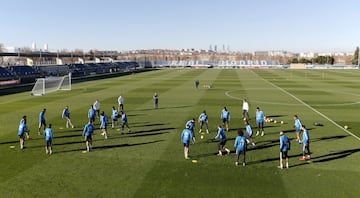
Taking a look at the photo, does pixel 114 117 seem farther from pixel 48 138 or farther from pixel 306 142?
pixel 306 142

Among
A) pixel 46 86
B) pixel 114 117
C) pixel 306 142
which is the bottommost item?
pixel 306 142

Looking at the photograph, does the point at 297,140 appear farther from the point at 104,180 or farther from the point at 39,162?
the point at 39,162

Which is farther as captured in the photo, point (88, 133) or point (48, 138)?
point (88, 133)

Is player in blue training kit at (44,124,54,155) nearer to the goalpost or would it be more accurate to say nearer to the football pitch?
the football pitch

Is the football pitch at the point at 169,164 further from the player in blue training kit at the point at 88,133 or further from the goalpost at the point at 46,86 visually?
the goalpost at the point at 46,86

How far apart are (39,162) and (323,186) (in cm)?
1320

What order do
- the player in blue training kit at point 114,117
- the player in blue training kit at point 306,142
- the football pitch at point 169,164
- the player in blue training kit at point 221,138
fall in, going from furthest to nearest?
the player in blue training kit at point 114,117
the player in blue training kit at point 221,138
the player in blue training kit at point 306,142
the football pitch at point 169,164

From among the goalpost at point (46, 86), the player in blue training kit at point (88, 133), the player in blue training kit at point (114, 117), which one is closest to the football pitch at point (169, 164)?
the player in blue training kit at point (88, 133)

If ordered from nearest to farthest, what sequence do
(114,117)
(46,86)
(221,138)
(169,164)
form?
(169,164), (221,138), (114,117), (46,86)

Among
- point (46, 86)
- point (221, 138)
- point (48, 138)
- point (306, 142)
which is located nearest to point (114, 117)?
point (48, 138)

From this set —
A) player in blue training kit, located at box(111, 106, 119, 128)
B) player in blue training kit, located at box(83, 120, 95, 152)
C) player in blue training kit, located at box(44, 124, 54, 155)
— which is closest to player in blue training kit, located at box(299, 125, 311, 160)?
player in blue training kit, located at box(83, 120, 95, 152)

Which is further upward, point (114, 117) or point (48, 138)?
point (114, 117)

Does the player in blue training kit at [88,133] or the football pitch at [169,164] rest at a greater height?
the player in blue training kit at [88,133]

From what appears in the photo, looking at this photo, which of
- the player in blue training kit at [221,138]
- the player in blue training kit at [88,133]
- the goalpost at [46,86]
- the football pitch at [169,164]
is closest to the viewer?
the football pitch at [169,164]
